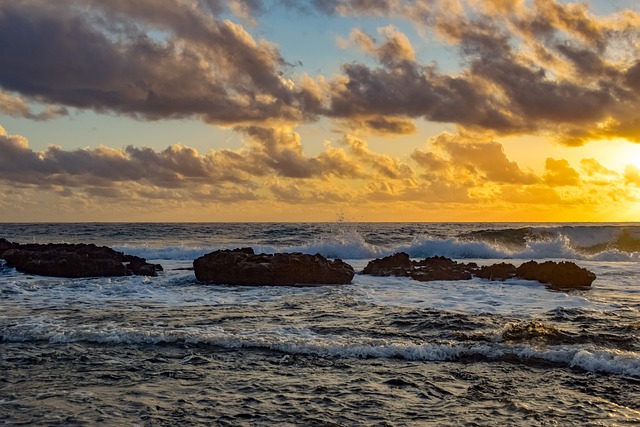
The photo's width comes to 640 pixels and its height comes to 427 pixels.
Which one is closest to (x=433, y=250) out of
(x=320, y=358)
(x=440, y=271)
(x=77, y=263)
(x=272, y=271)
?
(x=440, y=271)

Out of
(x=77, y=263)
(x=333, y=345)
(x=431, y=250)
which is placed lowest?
(x=333, y=345)

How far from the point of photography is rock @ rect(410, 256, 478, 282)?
24.9m

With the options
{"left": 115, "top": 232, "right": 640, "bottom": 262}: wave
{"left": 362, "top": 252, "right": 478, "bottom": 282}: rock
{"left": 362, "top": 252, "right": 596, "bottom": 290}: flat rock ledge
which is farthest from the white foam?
{"left": 115, "top": 232, "right": 640, "bottom": 262}: wave

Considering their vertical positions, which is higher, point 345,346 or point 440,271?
point 440,271

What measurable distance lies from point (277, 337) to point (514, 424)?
5996mm

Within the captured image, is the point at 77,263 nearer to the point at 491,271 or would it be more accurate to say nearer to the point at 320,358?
the point at 491,271

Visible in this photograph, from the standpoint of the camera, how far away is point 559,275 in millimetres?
23125

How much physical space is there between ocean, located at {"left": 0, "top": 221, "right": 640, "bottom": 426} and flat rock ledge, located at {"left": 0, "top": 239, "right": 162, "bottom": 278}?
5396 millimetres

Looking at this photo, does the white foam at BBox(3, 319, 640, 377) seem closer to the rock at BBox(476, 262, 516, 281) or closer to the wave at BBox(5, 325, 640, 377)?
the wave at BBox(5, 325, 640, 377)

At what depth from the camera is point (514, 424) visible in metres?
7.49

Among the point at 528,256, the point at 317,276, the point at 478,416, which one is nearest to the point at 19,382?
the point at 478,416

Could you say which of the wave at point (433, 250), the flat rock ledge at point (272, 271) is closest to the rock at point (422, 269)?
the flat rock ledge at point (272, 271)

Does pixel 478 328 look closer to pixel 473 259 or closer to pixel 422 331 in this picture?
pixel 422 331

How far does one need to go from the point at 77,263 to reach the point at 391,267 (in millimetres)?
13929
